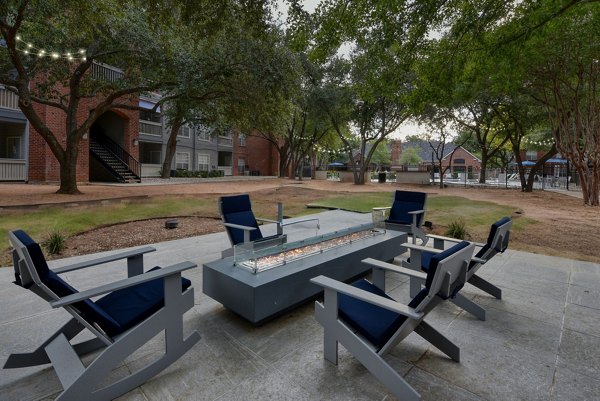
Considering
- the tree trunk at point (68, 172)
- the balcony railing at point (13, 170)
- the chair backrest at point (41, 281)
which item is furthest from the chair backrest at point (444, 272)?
the balcony railing at point (13, 170)

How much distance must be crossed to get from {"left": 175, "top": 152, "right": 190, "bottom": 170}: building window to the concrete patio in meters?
25.1

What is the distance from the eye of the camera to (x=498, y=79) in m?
9.06

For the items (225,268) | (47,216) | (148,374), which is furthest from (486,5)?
(47,216)

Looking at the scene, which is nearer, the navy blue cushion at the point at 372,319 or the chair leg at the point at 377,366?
the chair leg at the point at 377,366

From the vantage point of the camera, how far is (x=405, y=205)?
577cm

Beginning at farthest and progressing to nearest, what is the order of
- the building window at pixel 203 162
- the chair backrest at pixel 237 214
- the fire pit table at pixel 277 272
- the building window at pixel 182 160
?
the building window at pixel 203 162 → the building window at pixel 182 160 → the chair backrest at pixel 237 214 → the fire pit table at pixel 277 272

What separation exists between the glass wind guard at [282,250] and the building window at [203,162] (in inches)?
1067

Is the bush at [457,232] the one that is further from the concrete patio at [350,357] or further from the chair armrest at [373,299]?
the chair armrest at [373,299]

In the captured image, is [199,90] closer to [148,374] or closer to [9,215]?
[9,215]

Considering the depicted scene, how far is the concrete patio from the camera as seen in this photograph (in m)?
1.99

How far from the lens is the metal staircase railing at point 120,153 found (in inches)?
771

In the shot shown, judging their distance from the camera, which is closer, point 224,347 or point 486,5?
point 224,347

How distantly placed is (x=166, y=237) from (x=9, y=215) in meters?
4.38

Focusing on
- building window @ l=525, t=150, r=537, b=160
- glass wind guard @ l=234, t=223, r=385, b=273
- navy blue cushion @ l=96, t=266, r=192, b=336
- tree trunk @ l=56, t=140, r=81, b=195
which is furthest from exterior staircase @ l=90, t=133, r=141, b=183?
building window @ l=525, t=150, r=537, b=160
